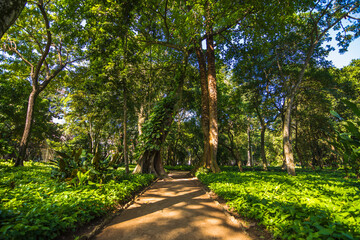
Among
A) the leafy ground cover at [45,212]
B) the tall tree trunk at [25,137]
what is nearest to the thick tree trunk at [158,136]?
the leafy ground cover at [45,212]

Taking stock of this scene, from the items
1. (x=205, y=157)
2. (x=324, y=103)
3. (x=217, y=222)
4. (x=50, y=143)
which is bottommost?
(x=217, y=222)

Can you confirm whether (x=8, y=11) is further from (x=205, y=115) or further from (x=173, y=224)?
(x=205, y=115)

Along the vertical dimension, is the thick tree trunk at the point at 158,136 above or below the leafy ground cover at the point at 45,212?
above

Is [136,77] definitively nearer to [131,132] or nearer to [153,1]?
[153,1]

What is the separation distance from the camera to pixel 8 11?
6.19 ft

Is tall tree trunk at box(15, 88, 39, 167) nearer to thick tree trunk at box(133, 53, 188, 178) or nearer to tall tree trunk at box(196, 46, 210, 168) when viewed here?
thick tree trunk at box(133, 53, 188, 178)

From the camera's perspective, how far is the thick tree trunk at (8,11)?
5.99ft

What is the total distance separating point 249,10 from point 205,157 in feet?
26.6

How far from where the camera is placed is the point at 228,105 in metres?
16.2

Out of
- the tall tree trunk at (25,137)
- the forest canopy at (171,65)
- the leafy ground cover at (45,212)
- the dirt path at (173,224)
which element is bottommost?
the dirt path at (173,224)

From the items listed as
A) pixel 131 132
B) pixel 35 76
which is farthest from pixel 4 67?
pixel 131 132

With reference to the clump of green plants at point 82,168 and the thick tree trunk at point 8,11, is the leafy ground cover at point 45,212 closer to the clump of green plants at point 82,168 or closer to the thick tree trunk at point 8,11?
the clump of green plants at point 82,168

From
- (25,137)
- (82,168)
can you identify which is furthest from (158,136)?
(25,137)

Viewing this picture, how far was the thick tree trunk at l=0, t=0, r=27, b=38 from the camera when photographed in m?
1.83
